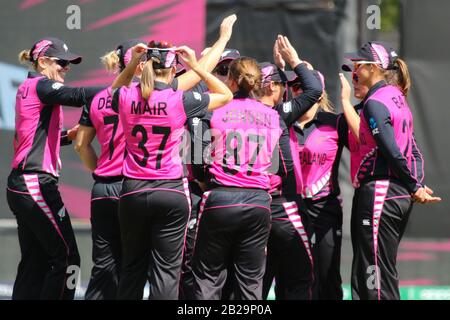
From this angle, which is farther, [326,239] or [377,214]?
[326,239]

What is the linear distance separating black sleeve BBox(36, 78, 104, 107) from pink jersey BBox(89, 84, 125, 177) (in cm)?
7

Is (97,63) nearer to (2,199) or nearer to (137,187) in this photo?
(2,199)

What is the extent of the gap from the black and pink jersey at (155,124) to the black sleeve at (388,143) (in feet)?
3.42

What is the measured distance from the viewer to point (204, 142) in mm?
5336

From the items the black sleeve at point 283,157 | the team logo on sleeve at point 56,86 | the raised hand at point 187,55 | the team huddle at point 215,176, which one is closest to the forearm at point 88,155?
the team huddle at point 215,176

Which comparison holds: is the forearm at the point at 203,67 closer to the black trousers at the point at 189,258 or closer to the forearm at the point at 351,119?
the black trousers at the point at 189,258

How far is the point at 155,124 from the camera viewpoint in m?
5.04

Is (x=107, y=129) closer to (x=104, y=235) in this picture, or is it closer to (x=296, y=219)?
(x=104, y=235)

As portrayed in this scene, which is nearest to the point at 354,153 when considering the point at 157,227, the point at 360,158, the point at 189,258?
the point at 360,158

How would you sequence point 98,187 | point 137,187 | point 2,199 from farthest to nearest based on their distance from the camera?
point 2,199 < point 98,187 < point 137,187

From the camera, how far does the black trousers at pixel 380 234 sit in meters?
5.45

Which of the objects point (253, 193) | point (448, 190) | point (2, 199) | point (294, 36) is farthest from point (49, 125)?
point (448, 190)

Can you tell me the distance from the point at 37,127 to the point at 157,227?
45.2 inches
